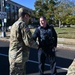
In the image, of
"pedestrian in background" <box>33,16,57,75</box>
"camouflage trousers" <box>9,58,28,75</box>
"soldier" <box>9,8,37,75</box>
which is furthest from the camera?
"pedestrian in background" <box>33,16,57,75</box>

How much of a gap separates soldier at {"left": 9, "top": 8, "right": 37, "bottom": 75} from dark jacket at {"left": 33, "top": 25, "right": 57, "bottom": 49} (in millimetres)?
1937

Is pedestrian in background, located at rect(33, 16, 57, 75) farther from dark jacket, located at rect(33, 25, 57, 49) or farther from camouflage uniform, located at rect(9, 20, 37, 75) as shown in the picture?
camouflage uniform, located at rect(9, 20, 37, 75)

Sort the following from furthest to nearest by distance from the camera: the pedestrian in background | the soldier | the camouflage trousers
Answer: the pedestrian in background < the camouflage trousers < the soldier

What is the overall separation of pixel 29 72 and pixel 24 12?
4.02 metres

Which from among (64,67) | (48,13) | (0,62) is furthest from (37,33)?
(48,13)

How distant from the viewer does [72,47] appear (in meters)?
17.2

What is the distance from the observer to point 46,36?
7.28 metres

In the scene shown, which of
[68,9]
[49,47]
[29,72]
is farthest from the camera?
[68,9]

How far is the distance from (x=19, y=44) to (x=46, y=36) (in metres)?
2.05

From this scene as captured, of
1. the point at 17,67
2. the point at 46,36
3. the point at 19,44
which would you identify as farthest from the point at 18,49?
the point at 46,36

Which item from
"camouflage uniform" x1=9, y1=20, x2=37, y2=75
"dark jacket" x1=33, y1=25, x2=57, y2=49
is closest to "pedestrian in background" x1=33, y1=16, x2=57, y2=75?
"dark jacket" x1=33, y1=25, x2=57, y2=49

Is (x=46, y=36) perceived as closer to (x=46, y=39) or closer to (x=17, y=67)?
(x=46, y=39)

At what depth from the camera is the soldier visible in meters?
5.21

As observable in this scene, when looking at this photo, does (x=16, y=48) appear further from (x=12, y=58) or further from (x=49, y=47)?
(x=49, y=47)
